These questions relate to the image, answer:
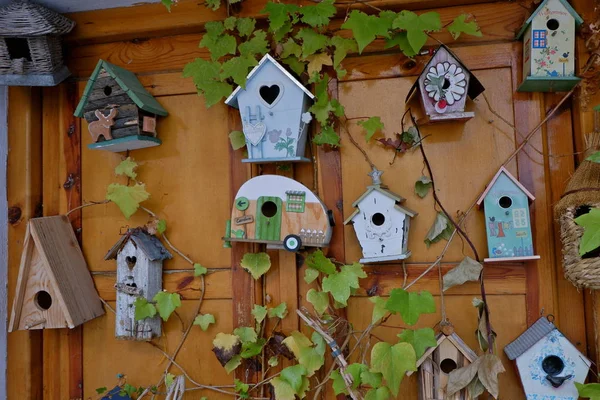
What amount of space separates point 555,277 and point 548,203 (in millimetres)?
257

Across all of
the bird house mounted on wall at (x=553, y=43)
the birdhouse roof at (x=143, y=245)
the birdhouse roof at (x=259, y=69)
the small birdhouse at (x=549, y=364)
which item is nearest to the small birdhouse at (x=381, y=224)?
the birdhouse roof at (x=259, y=69)

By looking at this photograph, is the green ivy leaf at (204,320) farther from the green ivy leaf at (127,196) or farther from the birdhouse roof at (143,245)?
the green ivy leaf at (127,196)

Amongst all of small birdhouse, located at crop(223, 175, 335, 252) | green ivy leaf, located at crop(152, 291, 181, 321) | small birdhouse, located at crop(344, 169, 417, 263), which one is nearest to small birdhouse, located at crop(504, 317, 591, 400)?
small birdhouse, located at crop(344, 169, 417, 263)

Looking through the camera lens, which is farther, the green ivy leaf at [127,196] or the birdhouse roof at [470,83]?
the green ivy leaf at [127,196]

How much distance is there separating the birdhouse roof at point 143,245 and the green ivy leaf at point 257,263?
33cm

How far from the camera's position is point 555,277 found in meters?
1.64

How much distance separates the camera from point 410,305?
4.83 feet

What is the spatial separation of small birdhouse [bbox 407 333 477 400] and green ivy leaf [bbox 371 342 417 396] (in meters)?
0.10

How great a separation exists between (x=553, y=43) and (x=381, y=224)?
824mm

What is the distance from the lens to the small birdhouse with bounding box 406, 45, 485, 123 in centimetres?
158

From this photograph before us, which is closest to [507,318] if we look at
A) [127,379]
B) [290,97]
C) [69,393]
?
[290,97]

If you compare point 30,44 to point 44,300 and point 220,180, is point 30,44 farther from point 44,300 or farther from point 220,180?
point 44,300

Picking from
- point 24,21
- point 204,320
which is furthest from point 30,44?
point 204,320

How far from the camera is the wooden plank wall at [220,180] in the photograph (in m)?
1.66
